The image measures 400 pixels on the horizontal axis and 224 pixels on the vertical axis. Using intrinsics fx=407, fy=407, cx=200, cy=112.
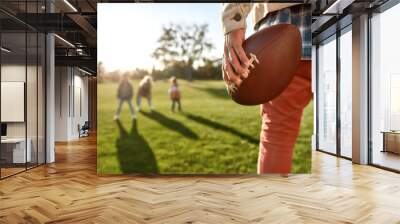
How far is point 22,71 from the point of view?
232 inches

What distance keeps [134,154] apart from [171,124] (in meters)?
0.63

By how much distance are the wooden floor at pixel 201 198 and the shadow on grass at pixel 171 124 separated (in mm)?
618

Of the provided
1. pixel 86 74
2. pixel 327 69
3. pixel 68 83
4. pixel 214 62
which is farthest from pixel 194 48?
pixel 86 74

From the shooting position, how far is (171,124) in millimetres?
5332

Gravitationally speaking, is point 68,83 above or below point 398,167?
above

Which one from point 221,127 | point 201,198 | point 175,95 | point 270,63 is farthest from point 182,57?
point 201,198

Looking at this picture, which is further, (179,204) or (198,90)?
(198,90)

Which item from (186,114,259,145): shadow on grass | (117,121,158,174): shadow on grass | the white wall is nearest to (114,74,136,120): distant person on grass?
(117,121,158,174): shadow on grass

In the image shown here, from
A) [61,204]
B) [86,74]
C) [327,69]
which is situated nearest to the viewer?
[61,204]

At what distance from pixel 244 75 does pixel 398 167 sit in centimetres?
292

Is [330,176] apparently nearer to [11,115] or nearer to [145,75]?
[145,75]

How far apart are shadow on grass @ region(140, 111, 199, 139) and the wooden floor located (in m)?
0.62

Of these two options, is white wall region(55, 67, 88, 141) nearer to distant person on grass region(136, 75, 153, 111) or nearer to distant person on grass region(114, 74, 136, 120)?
distant person on grass region(114, 74, 136, 120)

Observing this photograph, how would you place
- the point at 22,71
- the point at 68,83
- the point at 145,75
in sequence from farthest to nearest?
the point at 68,83
the point at 22,71
the point at 145,75
